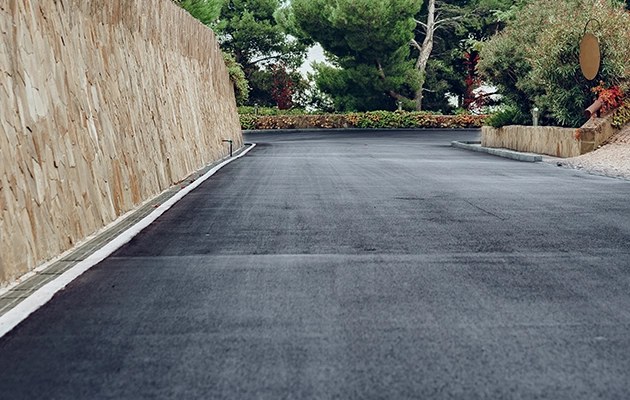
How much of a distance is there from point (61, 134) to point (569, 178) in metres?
11.5

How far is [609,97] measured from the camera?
24.8 meters

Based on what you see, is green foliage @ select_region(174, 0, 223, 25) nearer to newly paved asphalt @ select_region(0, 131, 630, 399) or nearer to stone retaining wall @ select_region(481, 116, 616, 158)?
stone retaining wall @ select_region(481, 116, 616, 158)

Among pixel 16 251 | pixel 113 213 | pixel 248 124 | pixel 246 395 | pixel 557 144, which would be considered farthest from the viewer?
pixel 248 124

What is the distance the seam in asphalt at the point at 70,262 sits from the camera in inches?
245

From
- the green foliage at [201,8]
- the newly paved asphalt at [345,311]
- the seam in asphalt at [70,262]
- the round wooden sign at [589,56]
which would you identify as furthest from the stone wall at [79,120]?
the green foliage at [201,8]

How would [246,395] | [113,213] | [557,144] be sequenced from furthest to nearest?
[557,144]
[113,213]
[246,395]

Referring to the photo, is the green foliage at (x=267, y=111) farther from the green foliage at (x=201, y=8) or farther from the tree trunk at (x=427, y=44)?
the green foliage at (x=201, y=8)

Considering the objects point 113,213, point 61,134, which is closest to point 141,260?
point 61,134

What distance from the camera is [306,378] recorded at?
178 inches

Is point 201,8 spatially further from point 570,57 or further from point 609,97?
point 609,97

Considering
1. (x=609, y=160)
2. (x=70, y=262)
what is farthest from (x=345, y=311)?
(x=609, y=160)

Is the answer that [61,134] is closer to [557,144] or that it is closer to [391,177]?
[391,177]

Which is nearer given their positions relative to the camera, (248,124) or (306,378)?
(306,378)

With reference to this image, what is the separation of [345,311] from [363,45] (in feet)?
159
